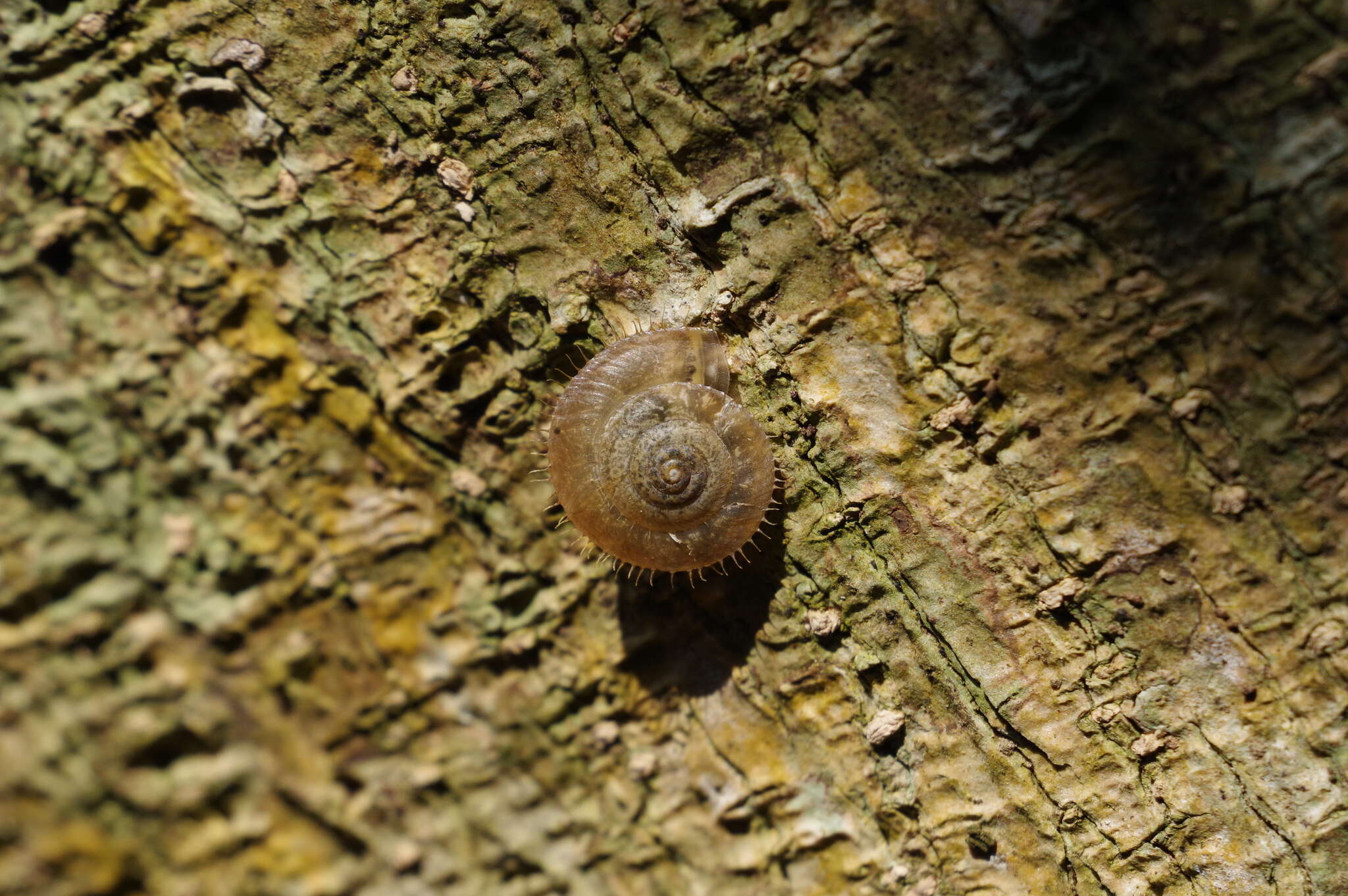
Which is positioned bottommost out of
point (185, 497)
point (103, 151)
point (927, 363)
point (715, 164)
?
point (185, 497)

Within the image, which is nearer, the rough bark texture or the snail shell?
the rough bark texture

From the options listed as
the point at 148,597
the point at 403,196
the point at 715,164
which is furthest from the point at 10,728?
the point at 715,164

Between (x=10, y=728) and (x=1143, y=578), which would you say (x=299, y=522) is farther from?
(x=1143, y=578)

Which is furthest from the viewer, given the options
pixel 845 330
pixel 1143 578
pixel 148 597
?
pixel 148 597

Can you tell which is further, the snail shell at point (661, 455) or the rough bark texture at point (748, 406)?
the snail shell at point (661, 455)
